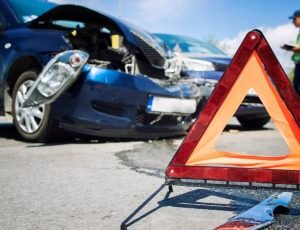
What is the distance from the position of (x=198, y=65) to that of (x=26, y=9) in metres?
2.44

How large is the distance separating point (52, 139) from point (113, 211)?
8.20ft

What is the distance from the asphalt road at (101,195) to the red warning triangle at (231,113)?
24 cm

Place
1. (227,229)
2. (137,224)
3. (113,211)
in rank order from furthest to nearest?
(113,211)
(137,224)
(227,229)

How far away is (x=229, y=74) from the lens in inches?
86.0

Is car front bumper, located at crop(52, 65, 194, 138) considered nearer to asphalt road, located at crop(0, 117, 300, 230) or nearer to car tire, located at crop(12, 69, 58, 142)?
car tire, located at crop(12, 69, 58, 142)

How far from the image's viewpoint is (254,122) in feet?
25.0

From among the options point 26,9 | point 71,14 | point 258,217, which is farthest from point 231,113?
point 26,9

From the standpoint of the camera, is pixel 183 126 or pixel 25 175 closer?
pixel 25 175

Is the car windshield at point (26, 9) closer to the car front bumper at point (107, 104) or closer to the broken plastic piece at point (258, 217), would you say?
the car front bumper at point (107, 104)

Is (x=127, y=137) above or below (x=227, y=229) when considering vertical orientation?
below

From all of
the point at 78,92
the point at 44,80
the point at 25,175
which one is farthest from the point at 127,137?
the point at 25,175

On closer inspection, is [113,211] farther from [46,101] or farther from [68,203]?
[46,101]

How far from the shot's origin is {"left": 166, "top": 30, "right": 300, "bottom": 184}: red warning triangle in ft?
6.86

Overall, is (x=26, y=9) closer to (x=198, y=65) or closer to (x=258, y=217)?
(x=198, y=65)
